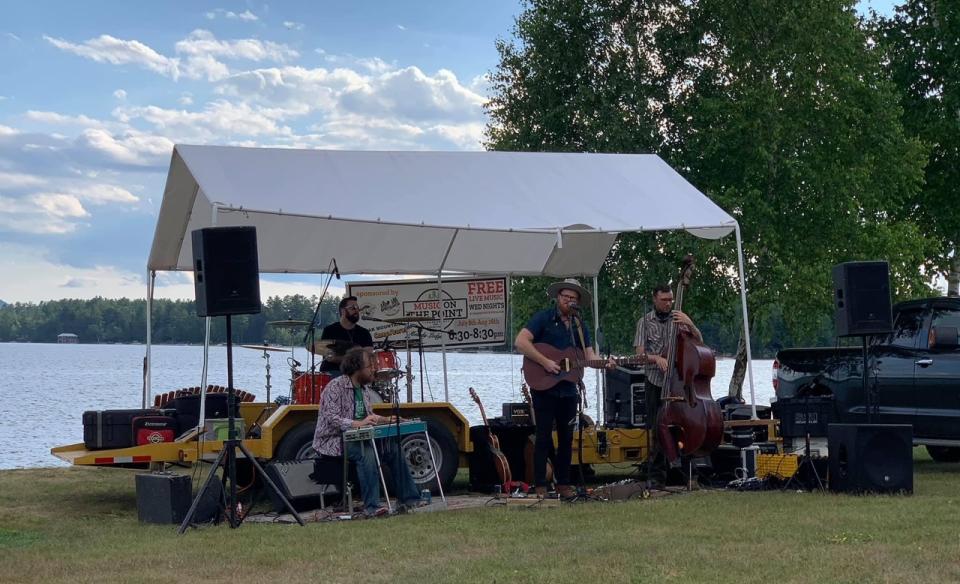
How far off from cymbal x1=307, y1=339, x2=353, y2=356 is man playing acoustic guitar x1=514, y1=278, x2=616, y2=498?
1874mm

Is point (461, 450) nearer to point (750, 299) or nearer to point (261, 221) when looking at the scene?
point (261, 221)

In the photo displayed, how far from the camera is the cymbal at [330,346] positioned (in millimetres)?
10531

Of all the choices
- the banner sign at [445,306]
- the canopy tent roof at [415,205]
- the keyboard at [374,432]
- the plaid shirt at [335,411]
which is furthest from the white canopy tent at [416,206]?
the keyboard at [374,432]

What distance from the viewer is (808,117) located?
70.3 ft

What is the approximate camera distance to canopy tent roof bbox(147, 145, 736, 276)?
10258 mm

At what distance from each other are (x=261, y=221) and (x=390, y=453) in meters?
3.77

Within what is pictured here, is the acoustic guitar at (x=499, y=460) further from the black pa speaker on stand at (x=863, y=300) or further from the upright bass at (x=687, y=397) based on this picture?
the black pa speaker on stand at (x=863, y=300)

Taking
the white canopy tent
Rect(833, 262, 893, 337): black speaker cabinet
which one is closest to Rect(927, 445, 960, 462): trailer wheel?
the white canopy tent

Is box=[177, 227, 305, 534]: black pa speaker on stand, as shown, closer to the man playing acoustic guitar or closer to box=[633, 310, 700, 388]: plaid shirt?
the man playing acoustic guitar

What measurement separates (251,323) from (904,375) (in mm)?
9374

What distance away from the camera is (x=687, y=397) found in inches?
386

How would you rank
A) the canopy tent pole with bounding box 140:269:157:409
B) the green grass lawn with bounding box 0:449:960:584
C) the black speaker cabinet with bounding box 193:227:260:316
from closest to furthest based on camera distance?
the green grass lawn with bounding box 0:449:960:584 < the black speaker cabinet with bounding box 193:227:260:316 < the canopy tent pole with bounding box 140:269:157:409

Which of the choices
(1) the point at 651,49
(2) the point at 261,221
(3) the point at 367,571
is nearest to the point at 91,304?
(1) the point at 651,49

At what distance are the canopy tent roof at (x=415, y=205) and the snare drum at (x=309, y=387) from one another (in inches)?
53.7
